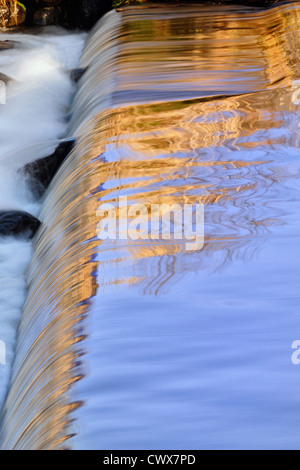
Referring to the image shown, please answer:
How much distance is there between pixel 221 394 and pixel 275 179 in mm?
1584

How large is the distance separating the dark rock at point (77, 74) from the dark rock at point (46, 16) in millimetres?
1814

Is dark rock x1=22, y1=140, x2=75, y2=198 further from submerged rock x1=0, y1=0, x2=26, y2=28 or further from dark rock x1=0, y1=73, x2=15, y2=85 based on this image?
submerged rock x1=0, y1=0, x2=26, y2=28

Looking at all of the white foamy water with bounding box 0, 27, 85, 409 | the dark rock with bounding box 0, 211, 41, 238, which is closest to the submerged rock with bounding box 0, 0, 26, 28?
the white foamy water with bounding box 0, 27, 85, 409

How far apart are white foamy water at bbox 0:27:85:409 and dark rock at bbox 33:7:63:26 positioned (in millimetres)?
135

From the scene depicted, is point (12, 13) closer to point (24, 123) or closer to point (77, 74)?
point (77, 74)

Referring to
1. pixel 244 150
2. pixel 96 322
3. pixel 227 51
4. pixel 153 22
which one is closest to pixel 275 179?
pixel 244 150

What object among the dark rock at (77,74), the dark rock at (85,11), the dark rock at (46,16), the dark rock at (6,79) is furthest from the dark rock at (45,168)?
the dark rock at (46,16)

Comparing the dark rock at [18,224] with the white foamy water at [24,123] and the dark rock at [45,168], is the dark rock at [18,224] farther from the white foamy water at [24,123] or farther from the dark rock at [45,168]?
the dark rock at [45,168]

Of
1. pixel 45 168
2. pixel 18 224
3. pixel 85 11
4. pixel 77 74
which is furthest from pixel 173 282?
pixel 85 11

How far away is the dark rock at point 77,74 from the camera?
277 inches

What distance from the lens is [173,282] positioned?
2.81m

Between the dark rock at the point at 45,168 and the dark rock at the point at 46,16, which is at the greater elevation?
the dark rock at the point at 46,16

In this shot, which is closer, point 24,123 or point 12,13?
point 24,123

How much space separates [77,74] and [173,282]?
474 cm
